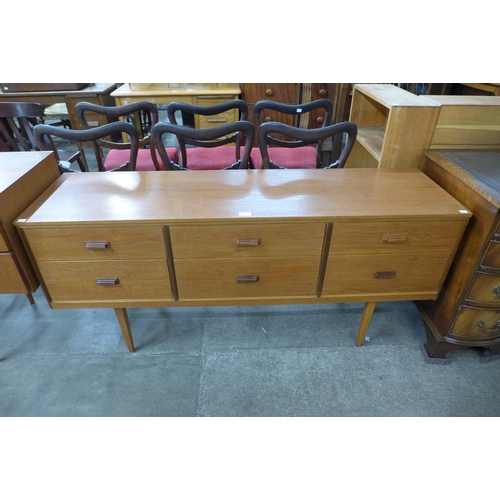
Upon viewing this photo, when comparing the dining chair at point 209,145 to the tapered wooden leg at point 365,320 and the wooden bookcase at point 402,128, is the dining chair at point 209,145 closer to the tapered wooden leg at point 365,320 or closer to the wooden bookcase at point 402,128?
the wooden bookcase at point 402,128

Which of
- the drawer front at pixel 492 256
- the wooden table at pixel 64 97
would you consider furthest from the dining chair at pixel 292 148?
the wooden table at pixel 64 97

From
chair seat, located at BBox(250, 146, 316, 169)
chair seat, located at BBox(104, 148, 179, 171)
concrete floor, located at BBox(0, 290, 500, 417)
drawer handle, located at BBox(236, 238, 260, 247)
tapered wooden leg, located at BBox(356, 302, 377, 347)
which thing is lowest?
concrete floor, located at BBox(0, 290, 500, 417)

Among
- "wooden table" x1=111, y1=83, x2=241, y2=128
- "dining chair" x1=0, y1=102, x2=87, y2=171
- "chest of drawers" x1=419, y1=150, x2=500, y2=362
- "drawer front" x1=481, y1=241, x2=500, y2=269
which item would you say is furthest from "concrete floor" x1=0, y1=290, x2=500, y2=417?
"wooden table" x1=111, y1=83, x2=241, y2=128

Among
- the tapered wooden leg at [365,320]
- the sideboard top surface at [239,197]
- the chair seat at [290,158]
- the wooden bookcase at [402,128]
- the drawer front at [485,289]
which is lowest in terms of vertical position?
the tapered wooden leg at [365,320]

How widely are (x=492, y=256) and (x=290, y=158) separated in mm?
1260

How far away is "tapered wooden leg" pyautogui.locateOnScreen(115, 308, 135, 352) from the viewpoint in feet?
4.51

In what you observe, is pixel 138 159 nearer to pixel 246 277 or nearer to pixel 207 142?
pixel 207 142

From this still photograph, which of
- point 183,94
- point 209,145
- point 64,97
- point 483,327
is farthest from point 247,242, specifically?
point 64,97

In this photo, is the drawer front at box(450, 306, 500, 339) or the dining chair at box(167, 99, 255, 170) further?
the dining chair at box(167, 99, 255, 170)

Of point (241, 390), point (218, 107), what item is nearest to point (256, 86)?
point (218, 107)

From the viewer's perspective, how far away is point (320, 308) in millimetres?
1748

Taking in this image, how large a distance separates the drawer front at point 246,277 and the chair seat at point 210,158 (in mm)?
995

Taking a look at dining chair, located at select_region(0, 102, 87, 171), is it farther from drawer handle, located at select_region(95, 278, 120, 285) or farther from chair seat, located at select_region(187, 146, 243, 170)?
drawer handle, located at select_region(95, 278, 120, 285)

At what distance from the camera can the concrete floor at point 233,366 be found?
4.30 ft
